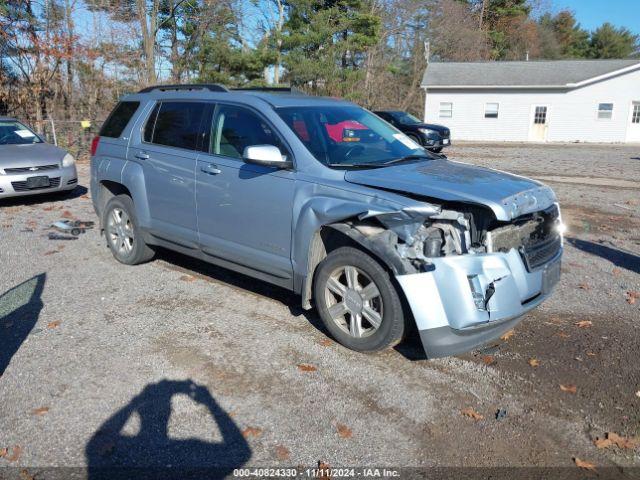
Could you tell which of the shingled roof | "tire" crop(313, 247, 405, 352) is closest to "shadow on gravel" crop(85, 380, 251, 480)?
"tire" crop(313, 247, 405, 352)

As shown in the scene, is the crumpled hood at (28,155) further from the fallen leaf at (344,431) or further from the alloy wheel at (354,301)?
the fallen leaf at (344,431)

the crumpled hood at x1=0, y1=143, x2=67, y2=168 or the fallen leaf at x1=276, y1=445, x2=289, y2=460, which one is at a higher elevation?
the crumpled hood at x1=0, y1=143, x2=67, y2=168

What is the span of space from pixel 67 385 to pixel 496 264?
120 inches

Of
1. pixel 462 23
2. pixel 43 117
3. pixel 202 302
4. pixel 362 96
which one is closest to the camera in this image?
pixel 202 302

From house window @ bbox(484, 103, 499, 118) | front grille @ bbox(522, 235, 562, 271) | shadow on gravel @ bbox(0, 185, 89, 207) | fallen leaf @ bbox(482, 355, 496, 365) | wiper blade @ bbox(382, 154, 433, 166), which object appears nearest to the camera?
front grille @ bbox(522, 235, 562, 271)

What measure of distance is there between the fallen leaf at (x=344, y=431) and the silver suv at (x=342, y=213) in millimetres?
820

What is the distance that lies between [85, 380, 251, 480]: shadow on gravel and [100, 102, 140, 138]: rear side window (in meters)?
3.67

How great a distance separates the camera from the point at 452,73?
34344mm

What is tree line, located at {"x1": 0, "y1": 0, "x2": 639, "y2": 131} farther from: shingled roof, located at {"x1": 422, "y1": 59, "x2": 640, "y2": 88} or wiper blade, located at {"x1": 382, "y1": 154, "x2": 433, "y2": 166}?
wiper blade, located at {"x1": 382, "y1": 154, "x2": 433, "y2": 166}

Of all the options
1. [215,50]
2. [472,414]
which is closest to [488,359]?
[472,414]

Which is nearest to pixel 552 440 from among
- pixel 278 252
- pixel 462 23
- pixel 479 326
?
pixel 479 326

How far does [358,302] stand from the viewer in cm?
408

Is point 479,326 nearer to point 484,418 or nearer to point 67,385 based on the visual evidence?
point 484,418

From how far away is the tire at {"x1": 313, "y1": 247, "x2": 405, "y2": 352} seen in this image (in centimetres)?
386
